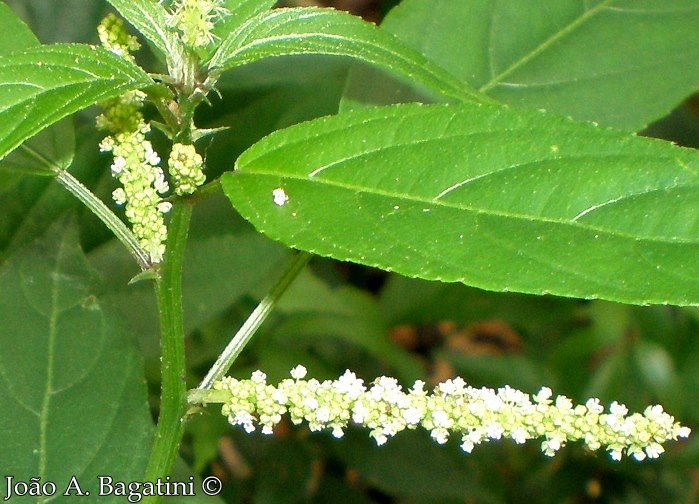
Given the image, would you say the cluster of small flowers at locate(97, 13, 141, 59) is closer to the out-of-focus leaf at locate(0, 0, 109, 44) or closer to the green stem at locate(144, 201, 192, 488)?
the green stem at locate(144, 201, 192, 488)

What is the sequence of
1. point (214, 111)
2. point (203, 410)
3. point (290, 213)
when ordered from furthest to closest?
point (214, 111), point (203, 410), point (290, 213)

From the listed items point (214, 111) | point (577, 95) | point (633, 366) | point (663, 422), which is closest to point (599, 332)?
point (633, 366)

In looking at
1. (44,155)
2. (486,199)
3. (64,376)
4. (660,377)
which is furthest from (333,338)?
(486,199)

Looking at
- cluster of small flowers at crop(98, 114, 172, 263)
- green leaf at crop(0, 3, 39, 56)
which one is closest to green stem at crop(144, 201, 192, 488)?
cluster of small flowers at crop(98, 114, 172, 263)

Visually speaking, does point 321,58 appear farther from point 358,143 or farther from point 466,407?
point 466,407

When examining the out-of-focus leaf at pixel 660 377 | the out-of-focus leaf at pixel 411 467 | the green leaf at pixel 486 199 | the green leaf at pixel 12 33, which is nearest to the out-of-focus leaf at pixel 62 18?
the green leaf at pixel 12 33

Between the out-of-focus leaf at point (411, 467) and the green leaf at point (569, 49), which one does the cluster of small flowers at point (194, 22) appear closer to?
the green leaf at point (569, 49)

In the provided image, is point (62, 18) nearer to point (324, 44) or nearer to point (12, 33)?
point (12, 33)
